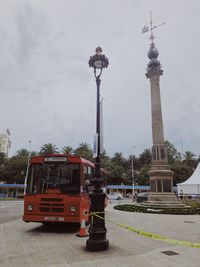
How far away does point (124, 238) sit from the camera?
860 centimetres

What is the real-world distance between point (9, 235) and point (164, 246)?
18.3 feet

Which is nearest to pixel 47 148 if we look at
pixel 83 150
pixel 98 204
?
pixel 83 150

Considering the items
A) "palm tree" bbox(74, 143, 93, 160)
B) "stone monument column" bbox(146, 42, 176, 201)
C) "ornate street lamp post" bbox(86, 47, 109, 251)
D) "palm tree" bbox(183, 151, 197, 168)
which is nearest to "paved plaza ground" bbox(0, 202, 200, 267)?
"ornate street lamp post" bbox(86, 47, 109, 251)

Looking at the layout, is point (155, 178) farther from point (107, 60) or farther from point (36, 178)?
point (107, 60)

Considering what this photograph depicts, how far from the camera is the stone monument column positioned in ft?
78.9

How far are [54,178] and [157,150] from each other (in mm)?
17953

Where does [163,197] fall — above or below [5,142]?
below

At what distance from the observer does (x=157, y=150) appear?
84.5ft

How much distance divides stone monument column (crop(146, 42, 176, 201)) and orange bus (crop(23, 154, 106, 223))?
15631 mm

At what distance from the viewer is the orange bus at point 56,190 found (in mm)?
9320

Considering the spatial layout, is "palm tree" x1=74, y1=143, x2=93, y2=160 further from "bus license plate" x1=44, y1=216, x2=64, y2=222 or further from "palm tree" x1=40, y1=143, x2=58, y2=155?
"bus license plate" x1=44, y1=216, x2=64, y2=222

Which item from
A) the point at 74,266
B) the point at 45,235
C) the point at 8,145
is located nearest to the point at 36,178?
the point at 45,235

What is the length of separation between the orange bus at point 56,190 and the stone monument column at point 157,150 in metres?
15.6

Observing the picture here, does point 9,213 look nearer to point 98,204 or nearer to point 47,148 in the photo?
point 98,204
